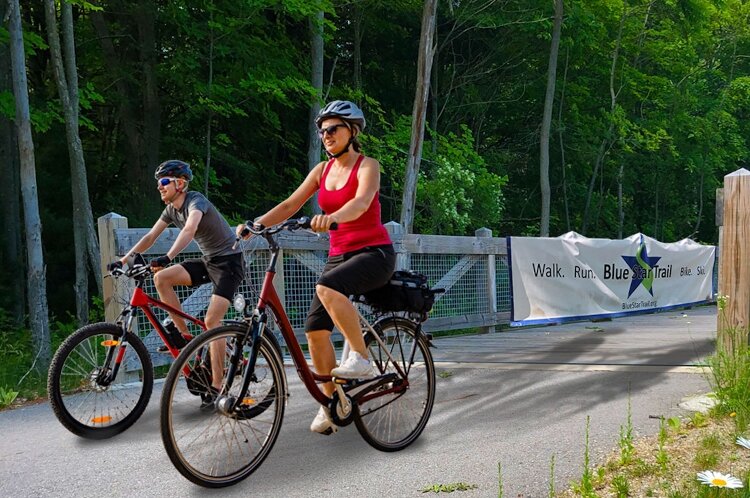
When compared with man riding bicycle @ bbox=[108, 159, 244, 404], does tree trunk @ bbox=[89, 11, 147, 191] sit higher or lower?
higher

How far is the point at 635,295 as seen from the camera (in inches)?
578

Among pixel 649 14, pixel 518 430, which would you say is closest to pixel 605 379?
pixel 518 430

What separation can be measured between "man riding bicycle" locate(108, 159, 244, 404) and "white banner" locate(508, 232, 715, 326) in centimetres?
675

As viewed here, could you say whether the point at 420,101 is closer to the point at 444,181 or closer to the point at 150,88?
the point at 444,181

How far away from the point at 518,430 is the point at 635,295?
10856 mm

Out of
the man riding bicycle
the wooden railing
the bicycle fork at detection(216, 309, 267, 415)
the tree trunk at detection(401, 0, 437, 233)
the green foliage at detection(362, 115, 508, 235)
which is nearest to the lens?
the bicycle fork at detection(216, 309, 267, 415)

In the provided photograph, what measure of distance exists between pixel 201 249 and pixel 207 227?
18cm

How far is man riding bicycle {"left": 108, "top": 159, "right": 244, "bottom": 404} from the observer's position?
5.20 meters

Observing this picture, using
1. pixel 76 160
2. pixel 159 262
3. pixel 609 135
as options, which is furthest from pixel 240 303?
pixel 609 135

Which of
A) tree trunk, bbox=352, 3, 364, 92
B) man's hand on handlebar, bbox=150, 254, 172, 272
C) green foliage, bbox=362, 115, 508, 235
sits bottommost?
man's hand on handlebar, bbox=150, 254, 172, 272

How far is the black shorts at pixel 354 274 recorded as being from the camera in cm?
396

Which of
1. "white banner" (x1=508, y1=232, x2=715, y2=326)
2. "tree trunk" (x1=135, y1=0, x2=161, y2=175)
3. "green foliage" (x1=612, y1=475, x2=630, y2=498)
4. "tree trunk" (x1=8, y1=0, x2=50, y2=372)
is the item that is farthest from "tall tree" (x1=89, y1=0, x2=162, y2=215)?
"green foliage" (x1=612, y1=475, x2=630, y2=498)

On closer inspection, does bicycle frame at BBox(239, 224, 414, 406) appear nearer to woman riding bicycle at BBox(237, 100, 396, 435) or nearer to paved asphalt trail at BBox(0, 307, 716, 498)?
woman riding bicycle at BBox(237, 100, 396, 435)

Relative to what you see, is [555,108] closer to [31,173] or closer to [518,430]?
[31,173]
